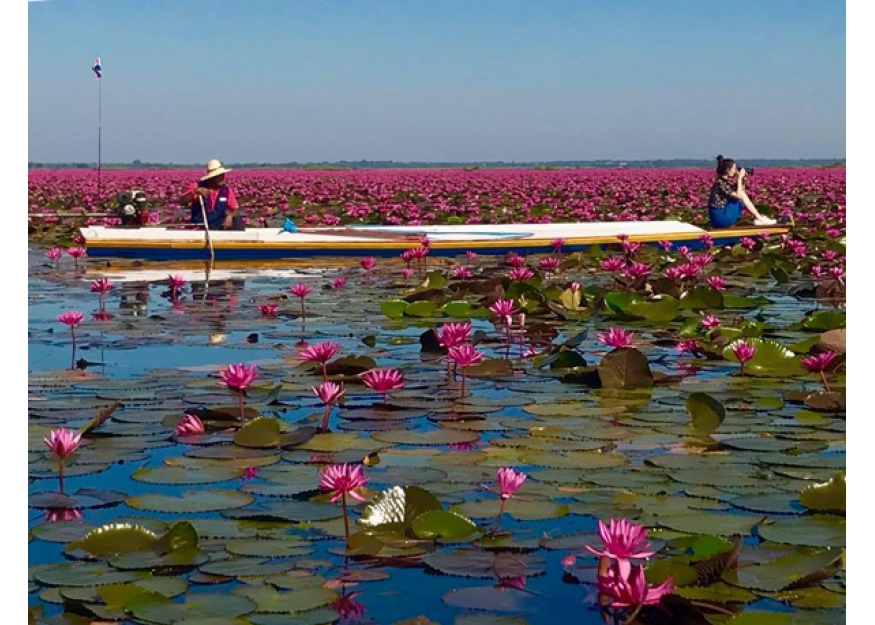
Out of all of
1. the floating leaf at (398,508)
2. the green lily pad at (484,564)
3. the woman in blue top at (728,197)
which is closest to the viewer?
the green lily pad at (484,564)

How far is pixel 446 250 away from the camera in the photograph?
9828mm

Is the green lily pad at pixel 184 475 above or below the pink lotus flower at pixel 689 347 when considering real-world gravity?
below

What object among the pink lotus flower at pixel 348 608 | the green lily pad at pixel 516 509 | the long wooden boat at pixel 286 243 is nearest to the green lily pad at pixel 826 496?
the green lily pad at pixel 516 509

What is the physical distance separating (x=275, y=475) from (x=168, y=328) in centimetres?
291

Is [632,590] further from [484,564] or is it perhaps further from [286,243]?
[286,243]

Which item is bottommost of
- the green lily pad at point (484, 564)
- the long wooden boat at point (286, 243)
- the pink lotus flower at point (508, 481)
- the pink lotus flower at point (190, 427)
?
the green lily pad at point (484, 564)

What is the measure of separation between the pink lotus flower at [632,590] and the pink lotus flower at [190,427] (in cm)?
171

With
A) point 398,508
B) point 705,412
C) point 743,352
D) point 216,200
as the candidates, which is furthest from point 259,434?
point 216,200

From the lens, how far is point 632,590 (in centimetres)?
184

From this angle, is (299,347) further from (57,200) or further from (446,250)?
(57,200)

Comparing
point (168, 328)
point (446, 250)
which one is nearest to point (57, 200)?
point (446, 250)

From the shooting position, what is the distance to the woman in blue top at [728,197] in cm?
1092

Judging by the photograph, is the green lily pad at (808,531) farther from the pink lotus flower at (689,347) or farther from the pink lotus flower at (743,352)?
the pink lotus flower at (689,347)
